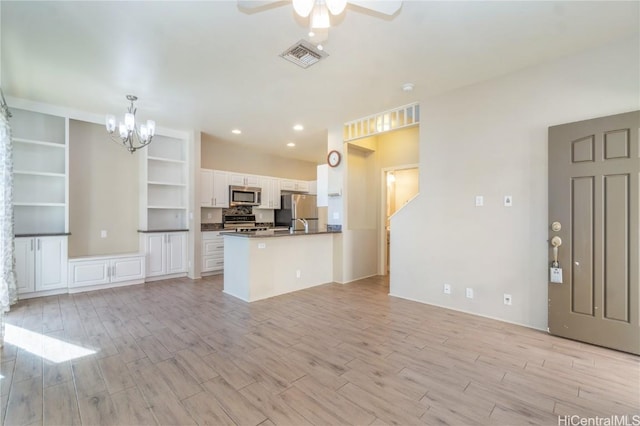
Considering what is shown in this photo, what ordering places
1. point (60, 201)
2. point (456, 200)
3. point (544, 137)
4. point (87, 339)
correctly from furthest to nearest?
1. point (60, 201)
2. point (456, 200)
3. point (544, 137)
4. point (87, 339)

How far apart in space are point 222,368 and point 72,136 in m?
4.86

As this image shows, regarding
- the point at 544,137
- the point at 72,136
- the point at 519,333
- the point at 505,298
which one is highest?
the point at 72,136

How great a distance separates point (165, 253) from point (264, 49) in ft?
14.2

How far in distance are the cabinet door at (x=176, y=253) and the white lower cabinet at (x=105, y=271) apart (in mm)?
491

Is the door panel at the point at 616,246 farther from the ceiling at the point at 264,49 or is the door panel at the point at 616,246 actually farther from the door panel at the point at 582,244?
the ceiling at the point at 264,49

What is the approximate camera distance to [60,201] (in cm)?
457

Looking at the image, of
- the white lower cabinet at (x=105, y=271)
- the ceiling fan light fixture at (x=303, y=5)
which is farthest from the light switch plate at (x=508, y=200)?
the white lower cabinet at (x=105, y=271)

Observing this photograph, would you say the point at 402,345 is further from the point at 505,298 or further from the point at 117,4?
the point at 117,4

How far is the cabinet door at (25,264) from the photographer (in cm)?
400

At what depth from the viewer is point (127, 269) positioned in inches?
193

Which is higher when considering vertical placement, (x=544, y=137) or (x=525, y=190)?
(x=544, y=137)

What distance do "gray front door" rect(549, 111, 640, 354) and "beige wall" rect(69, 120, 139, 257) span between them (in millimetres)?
6446

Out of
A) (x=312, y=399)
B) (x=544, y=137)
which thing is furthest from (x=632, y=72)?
(x=312, y=399)

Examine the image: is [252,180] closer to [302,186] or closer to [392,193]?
[302,186]
